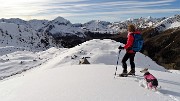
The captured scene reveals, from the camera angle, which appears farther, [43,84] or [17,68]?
[17,68]

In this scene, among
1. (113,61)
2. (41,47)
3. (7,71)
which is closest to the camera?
(113,61)

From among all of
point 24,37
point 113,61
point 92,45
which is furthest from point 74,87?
point 24,37

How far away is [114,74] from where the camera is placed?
14070 mm

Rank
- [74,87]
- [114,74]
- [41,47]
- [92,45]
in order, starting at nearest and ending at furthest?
[74,87] < [114,74] < [92,45] < [41,47]

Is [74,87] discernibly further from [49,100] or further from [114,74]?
[114,74]

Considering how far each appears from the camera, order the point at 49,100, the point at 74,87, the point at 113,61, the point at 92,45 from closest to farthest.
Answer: the point at 49,100 < the point at 74,87 < the point at 113,61 < the point at 92,45

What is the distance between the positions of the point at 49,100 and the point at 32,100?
1.99ft

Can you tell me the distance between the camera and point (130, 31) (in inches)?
517

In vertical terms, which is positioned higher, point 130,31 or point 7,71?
point 130,31

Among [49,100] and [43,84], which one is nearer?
[49,100]

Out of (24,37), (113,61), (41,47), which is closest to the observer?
(113,61)

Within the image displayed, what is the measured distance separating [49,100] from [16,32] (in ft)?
537

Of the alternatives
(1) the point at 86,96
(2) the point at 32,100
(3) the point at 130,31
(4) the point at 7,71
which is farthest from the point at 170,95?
(4) the point at 7,71

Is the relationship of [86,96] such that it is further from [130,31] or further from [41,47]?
[41,47]
